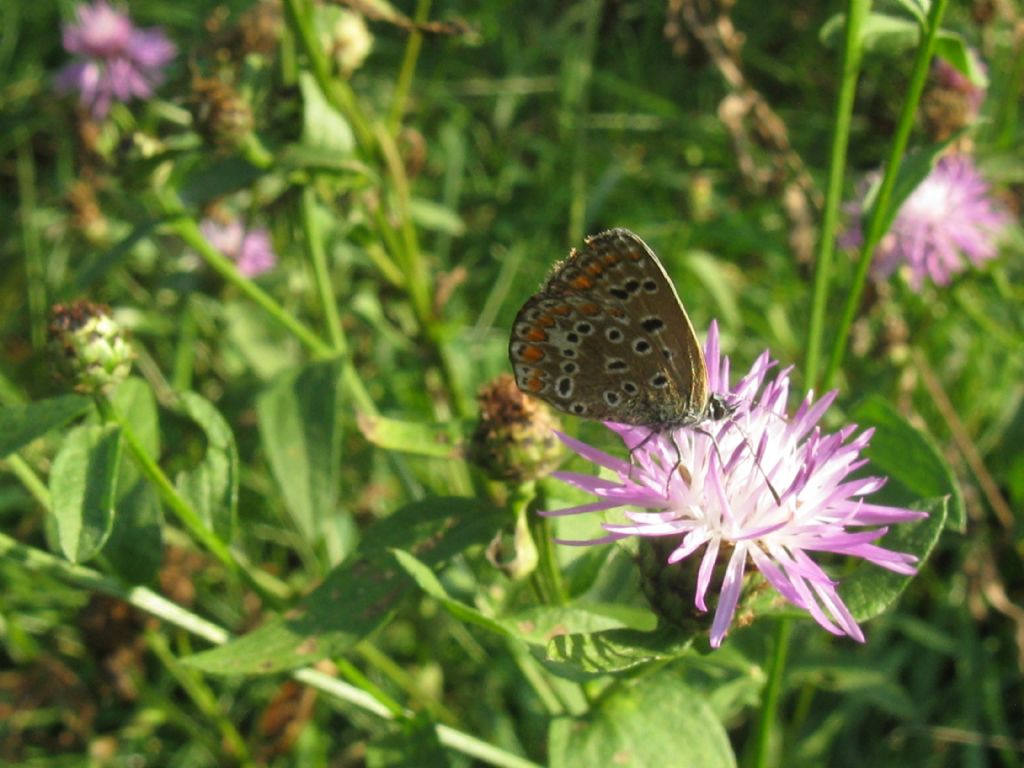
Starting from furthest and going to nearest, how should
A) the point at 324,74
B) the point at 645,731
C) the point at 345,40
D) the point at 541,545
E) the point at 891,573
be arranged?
1. the point at 345,40
2. the point at 324,74
3. the point at 541,545
4. the point at 645,731
5. the point at 891,573

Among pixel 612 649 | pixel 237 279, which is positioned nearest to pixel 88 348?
pixel 237 279

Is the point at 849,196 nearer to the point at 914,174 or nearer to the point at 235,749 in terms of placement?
the point at 914,174

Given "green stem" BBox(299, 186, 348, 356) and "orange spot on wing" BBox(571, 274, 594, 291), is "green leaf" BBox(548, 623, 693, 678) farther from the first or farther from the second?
"green stem" BBox(299, 186, 348, 356)

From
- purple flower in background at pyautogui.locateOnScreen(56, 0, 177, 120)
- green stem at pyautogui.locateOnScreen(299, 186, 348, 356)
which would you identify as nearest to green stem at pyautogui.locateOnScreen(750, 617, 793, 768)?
green stem at pyautogui.locateOnScreen(299, 186, 348, 356)

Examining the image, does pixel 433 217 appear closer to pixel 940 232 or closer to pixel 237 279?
pixel 237 279

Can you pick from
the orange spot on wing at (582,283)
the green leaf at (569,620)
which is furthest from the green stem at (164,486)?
the orange spot on wing at (582,283)

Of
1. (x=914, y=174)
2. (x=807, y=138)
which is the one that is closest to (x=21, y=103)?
(x=807, y=138)

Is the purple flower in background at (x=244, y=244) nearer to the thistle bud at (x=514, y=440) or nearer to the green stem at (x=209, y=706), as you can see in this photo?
the green stem at (x=209, y=706)
